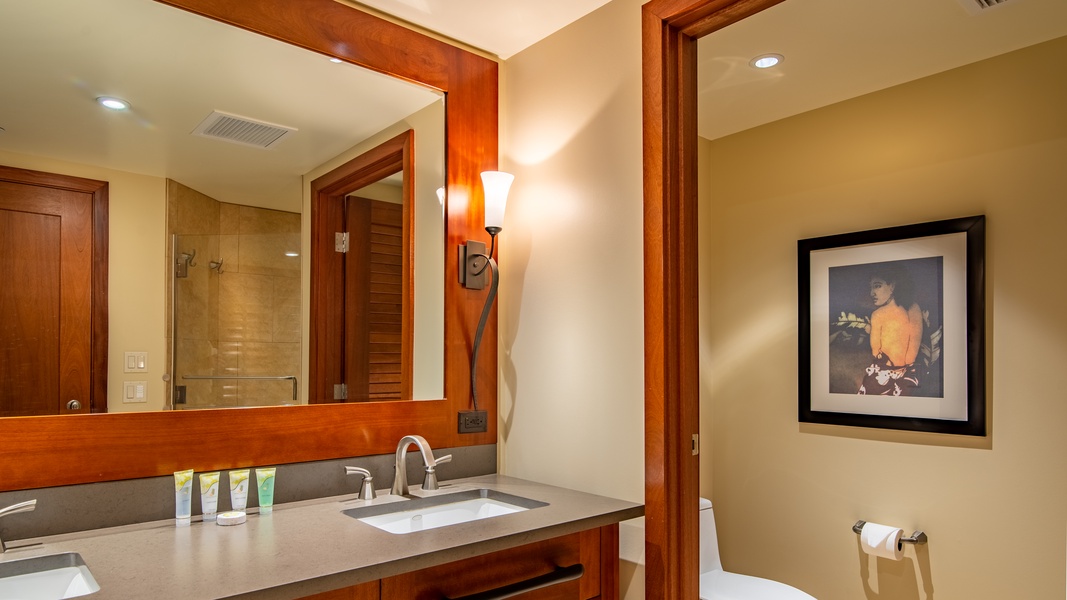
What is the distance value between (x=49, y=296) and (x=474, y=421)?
1.20m

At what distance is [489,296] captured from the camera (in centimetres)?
219

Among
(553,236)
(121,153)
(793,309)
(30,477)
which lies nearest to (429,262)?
(553,236)

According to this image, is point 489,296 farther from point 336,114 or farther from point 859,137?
point 859,137

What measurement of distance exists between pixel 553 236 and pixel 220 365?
1.02 metres

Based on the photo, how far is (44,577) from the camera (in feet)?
4.21

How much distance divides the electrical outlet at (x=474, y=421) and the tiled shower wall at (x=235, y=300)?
0.56 m

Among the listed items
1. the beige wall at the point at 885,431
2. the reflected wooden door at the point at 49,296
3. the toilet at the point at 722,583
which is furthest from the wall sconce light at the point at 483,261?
the beige wall at the point at 885,431

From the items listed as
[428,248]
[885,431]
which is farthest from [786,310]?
[428,248]

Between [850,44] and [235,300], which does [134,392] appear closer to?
[235,300]

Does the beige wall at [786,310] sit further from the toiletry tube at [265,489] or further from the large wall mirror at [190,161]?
the toiletry tube at [265,489]

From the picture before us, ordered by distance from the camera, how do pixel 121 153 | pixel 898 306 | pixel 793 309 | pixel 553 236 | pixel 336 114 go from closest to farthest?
pixel 121 153 → pixel 336 114 → pixel 553 236 → pixel 898 306 → pixel 793 309

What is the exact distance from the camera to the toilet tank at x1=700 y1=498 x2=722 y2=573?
293 centimetres

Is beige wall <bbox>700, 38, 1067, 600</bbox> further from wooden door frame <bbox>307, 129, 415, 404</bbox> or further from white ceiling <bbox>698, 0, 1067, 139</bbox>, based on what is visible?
wooden door frame <bbox>307, 129, 415, 404</bbox>

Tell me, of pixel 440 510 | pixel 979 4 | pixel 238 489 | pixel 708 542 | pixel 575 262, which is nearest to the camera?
pixel 238 489
